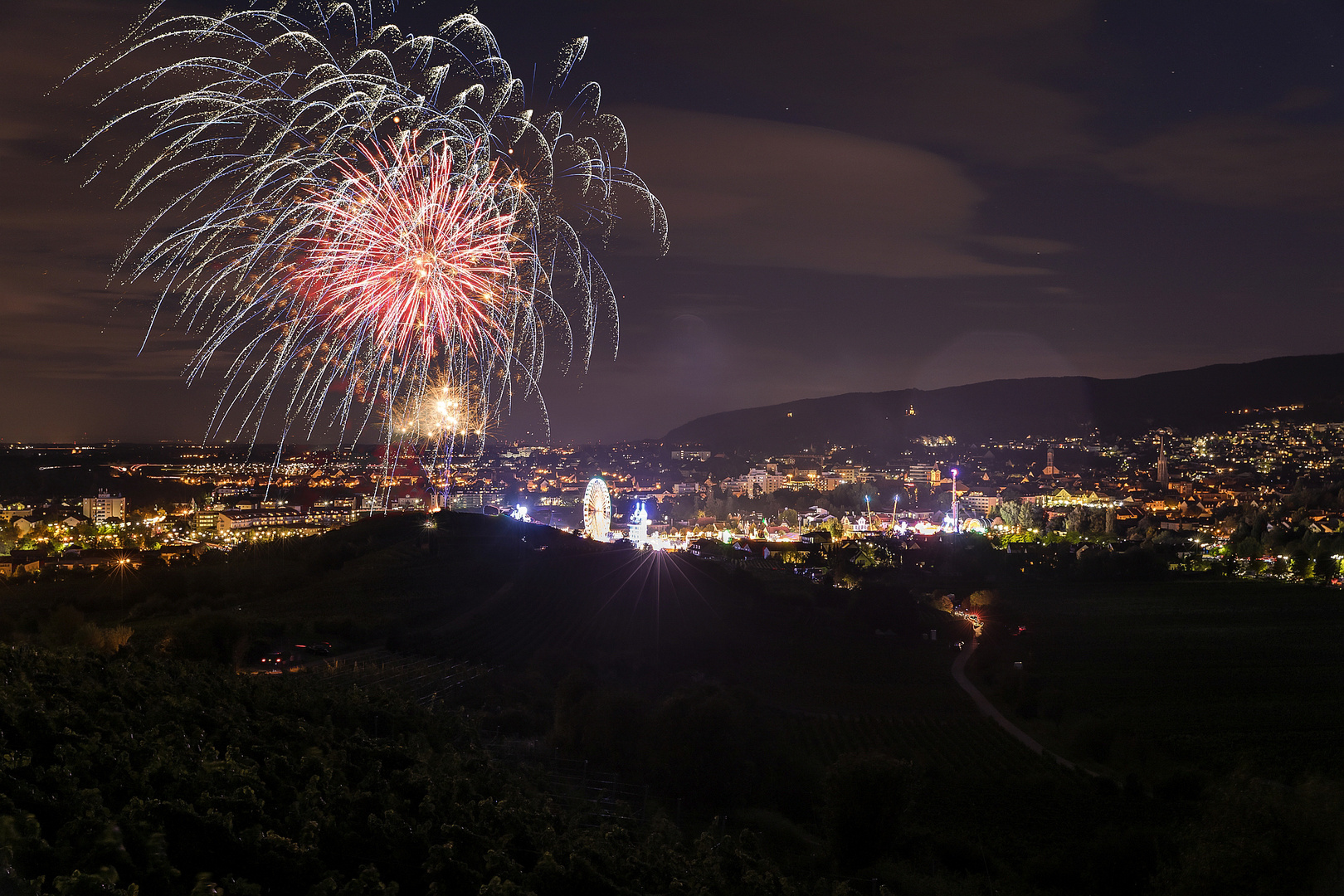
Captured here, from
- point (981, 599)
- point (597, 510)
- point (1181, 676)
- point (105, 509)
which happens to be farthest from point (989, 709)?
point (105, 509)

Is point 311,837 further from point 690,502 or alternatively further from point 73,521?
point 690,502

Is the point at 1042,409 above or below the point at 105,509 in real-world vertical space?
above

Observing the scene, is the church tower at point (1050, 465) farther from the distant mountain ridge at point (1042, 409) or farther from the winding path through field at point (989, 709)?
the winding path through field at point (989, 709)

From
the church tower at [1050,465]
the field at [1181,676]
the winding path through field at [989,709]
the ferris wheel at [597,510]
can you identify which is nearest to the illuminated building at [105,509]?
the ferris wheel at [597,510]

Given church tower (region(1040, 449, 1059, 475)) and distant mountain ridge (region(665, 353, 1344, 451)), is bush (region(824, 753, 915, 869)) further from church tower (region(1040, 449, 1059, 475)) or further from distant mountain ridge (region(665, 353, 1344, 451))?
distant mountain ridge (region(665, 353, 1344, 451))

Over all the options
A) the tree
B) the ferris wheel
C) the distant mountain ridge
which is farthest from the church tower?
the ferris wheel

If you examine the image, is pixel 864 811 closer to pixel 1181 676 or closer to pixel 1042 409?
pixel 1181 676

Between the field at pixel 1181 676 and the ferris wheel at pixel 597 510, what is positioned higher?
the ferris wheel at pixel 597 510
